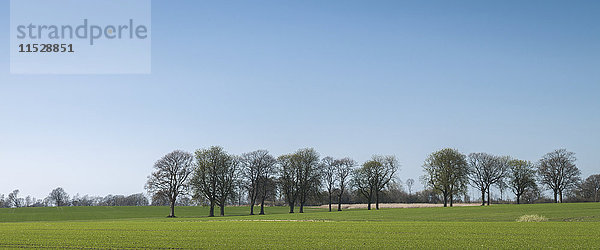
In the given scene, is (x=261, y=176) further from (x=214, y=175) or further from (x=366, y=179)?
(x=366, y=179)

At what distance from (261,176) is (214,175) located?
9.76 metres

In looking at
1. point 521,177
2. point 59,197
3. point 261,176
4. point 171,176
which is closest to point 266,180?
point 261,176

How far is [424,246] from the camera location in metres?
23.9

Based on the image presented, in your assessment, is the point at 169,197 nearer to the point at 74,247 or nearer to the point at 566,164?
the point at 74,247

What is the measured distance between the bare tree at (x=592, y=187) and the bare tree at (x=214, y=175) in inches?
3338

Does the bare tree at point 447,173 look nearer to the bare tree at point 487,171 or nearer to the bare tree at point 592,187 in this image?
the bare tree at point 487,171

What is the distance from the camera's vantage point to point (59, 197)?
6939 inches

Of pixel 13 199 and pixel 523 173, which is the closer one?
pixel 523 173

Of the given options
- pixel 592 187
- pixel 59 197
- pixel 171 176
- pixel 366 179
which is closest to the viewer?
pixel 171 176

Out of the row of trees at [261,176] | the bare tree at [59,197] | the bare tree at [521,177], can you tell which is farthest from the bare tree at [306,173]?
the bare tree at [59,197]

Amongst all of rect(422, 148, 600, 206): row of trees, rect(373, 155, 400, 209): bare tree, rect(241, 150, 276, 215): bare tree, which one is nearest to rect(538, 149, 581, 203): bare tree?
rect(422, 148, 600, 206): row of trees

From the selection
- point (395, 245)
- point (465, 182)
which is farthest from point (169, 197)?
point (395, 245)

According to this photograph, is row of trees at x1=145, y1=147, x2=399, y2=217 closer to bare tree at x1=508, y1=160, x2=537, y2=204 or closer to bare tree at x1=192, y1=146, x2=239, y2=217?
bare tree at x1=192, y1=146, x2=239, y2=217

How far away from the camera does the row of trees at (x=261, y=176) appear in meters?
89.2
